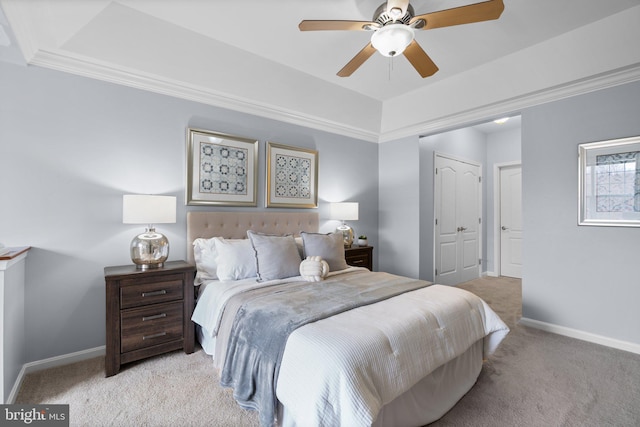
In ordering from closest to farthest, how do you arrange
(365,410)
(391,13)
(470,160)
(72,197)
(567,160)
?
1. (365,410)
2. (391,13)
3. (72,197)
4. (567,160)
5. (470,160)

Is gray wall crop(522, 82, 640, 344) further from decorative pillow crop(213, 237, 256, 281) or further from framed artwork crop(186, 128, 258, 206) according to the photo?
framed artwork crop(186, 128, 258, 206)

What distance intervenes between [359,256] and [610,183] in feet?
8.77

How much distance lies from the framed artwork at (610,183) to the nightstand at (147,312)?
3840 millimetres

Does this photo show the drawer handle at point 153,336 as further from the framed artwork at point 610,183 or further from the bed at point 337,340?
the framed artwork at point 610,183

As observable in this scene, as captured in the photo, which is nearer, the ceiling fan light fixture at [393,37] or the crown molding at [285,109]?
the ceiling fan light fixture at [393,37]

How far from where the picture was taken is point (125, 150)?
103 inches

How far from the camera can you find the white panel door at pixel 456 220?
15.5ft

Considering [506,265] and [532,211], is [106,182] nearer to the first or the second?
[532,211]

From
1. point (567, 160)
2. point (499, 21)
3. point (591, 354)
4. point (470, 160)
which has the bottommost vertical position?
point (591, 354)

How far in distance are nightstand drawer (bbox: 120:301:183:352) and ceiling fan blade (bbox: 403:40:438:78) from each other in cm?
275

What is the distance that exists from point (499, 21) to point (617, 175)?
1.82 meters

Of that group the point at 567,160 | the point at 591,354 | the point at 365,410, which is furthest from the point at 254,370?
the point at 567,160

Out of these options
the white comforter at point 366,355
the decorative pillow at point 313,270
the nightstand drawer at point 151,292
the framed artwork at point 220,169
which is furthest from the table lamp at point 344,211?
the nightstand drawer at point 151,292

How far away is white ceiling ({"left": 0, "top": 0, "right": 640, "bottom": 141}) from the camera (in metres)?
2.25
